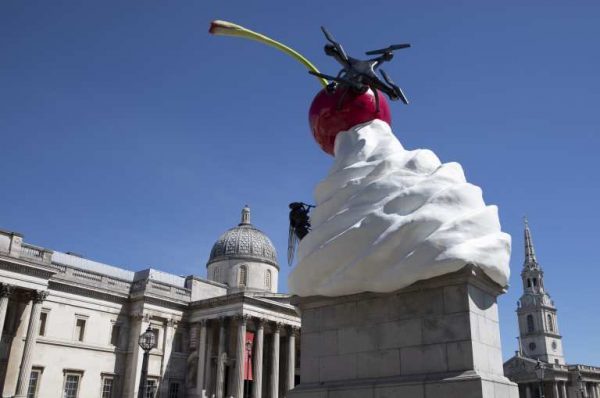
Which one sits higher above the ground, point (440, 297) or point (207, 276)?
point (207, 276)

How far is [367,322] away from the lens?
1008 cm

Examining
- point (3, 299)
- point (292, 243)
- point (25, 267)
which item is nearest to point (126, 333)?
point (25, 267)

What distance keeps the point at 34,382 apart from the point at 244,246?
25361 millimetres

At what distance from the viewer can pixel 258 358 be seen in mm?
47281

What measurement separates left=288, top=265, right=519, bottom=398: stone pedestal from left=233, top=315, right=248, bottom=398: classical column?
3665cm

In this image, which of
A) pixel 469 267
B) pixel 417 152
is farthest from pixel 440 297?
pixel 417 152

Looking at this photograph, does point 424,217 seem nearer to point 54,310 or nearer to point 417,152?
point 417,152

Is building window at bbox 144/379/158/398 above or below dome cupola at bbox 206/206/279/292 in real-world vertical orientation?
below

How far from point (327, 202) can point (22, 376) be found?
112 feet

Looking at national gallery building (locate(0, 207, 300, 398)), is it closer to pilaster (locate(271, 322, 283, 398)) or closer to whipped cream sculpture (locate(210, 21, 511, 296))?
pilaster (locate(271, 322, 283, 398))

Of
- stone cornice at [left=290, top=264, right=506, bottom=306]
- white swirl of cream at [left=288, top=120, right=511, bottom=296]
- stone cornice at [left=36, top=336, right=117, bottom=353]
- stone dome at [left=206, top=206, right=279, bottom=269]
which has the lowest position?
stone cornice at [left=290, top=264, right=506, bottom=306]

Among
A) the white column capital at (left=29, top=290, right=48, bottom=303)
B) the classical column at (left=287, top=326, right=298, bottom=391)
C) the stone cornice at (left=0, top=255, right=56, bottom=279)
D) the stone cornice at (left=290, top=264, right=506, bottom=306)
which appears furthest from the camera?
the classical column at (left=287, top=326, right=298, bottom=391)

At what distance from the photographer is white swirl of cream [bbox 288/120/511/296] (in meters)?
9.45

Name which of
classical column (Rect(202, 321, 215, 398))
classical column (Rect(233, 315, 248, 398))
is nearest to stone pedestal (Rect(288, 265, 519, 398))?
classical column (Rect(233, 315, 248, 398))
